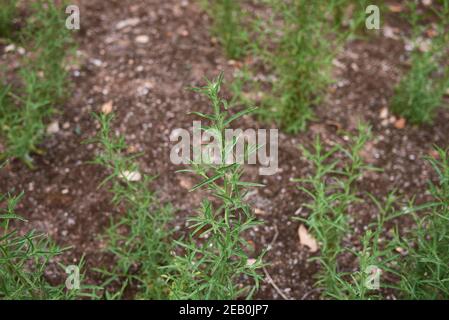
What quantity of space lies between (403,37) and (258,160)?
1938 mm

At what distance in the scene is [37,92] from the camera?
331 cm

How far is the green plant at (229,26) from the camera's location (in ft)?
12.6

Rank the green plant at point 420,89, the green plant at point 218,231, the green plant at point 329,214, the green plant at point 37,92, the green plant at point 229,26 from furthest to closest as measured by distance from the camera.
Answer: the green plant at point 229,26, the green plant at point 420,89, the green plant at point 37,92, the green plant at point 329,214, the green plant at point 218,231

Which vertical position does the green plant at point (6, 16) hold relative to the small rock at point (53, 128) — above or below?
above

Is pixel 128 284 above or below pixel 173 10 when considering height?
below

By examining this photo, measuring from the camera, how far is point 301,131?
3.64 m

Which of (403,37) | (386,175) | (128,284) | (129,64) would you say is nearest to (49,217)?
(128,284)

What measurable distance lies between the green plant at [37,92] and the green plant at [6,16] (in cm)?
41

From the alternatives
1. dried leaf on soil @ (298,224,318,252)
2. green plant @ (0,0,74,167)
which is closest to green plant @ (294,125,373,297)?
dried leaf on soil @ (298,224,318,252)

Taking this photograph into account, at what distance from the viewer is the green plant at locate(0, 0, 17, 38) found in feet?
12.8

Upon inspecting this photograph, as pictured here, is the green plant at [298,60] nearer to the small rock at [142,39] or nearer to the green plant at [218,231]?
the small rock at [142,39]

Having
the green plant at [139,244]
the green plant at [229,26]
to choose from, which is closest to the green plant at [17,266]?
the green plant at [139,244]

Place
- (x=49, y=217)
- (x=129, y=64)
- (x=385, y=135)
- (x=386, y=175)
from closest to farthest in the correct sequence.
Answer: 1. (x=49, y=217)
2. (x=386, y=175)
3. (x=385, y=135)
4. (x=129, y=64)
